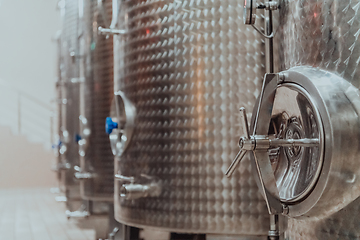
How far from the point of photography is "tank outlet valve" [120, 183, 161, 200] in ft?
5.73

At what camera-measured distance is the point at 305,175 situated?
39.9 inches

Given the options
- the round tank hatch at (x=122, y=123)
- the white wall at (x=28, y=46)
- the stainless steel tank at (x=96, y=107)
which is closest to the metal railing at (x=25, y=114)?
the white wall at (x=28, y=46)

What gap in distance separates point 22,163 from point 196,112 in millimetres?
7720

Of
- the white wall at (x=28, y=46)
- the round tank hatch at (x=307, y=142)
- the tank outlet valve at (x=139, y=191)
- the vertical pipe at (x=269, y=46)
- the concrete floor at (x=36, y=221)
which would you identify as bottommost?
the concrete floor at (x=36, y=221)

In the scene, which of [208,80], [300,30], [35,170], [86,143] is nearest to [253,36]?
[208,80]

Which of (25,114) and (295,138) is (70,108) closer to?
(295,138)

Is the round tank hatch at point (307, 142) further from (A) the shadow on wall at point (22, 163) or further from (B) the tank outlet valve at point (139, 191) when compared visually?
(A) the shadow on wall at point (22, 163)

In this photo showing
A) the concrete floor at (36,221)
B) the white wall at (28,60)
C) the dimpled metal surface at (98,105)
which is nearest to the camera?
the dimpled metal surface at (98,105)

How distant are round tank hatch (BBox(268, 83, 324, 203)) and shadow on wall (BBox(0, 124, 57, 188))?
7.87 m

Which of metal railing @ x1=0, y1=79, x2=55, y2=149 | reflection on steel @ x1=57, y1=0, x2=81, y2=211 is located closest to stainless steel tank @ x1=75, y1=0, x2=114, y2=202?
reflection on steel @ x1=57, y1=0, x2=81, y2=211

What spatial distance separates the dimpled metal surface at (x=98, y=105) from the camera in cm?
287

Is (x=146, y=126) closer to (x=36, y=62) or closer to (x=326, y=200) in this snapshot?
(x=326, y=200)

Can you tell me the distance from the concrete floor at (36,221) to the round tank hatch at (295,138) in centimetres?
285

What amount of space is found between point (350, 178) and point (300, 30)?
0.39 metres
